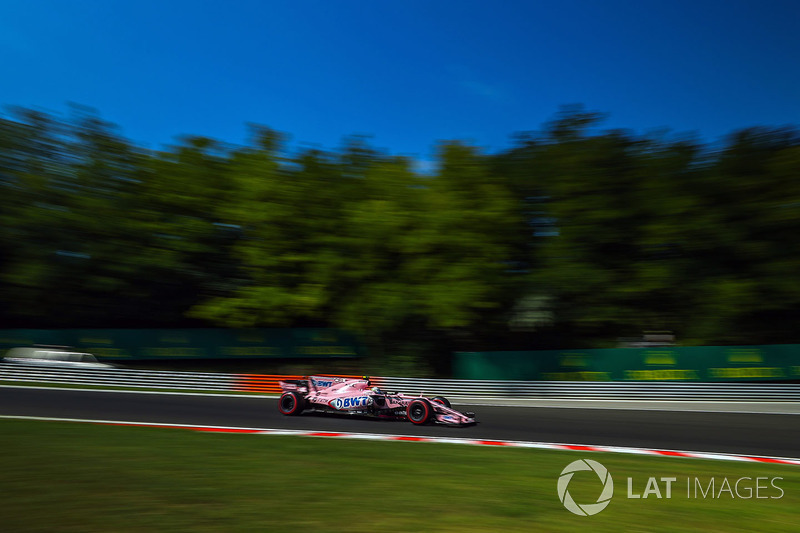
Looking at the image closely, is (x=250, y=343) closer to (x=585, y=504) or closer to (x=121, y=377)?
(x=121, y=377)

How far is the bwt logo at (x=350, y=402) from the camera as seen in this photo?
1369 centimetres

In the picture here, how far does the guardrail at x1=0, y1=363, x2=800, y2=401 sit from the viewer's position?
18.8 metres

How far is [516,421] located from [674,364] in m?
9.10

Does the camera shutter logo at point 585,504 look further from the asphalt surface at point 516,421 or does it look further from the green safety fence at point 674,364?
the green safety fence at point 674,364

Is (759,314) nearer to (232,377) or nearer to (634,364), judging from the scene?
(634,364)

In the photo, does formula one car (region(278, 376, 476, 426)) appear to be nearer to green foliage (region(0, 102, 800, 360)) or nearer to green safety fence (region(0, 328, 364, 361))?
green foliage (region(0, 102, 800, 360))

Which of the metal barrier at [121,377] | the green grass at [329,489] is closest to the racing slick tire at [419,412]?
the green grass at [329,489]

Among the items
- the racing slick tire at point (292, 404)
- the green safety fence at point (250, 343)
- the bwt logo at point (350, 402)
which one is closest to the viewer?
the bwt logo at point (350, 402)

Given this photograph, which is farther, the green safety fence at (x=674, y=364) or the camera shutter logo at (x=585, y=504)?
the green safety fence at (x=674, y=364)

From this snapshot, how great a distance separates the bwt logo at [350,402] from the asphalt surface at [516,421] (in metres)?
0.30

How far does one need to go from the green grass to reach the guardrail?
31.0ft

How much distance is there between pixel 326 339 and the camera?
98.1 feet

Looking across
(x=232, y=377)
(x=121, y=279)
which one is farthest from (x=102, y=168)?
(x=232, y=377)

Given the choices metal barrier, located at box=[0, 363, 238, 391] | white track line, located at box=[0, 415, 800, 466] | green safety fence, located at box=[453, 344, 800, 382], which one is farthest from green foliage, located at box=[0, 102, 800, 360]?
white track line, located at box=[0, 415, 800, 466]
